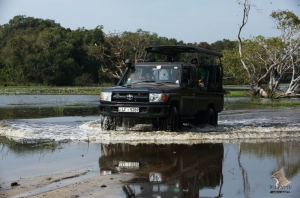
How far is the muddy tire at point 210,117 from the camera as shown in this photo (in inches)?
634

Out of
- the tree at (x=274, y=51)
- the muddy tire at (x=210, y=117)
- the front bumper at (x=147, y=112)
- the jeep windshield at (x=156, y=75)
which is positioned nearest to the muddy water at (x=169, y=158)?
the front bumper at (x=147, y=112)

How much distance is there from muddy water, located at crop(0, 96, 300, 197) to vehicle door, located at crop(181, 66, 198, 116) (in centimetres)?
114

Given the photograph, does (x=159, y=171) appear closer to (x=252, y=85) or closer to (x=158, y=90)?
(x=158, y=90)

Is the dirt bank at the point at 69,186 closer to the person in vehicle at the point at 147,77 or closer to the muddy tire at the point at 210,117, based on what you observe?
the person in vehicle at the point at 147,77

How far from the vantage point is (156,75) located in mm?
14227

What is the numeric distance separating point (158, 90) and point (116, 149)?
8.52ft

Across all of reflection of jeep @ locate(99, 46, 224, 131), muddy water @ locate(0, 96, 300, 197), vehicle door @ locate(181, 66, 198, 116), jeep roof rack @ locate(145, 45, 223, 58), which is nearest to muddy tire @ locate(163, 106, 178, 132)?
reflection of jeep @ locate(99, 46, 224, 131)

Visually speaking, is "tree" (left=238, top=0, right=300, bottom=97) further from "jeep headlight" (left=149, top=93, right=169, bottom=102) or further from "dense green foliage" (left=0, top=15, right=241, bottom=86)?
"jeep headlight" (left=149, top=93, right=169, bottom=102)

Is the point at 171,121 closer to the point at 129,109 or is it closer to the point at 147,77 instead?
the point at 129,109

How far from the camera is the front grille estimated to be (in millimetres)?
12906

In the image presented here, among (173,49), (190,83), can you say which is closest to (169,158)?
(190,83)

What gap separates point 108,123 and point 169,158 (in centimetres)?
434

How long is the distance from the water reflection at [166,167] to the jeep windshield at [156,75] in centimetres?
289

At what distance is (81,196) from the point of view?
652 centimetres
